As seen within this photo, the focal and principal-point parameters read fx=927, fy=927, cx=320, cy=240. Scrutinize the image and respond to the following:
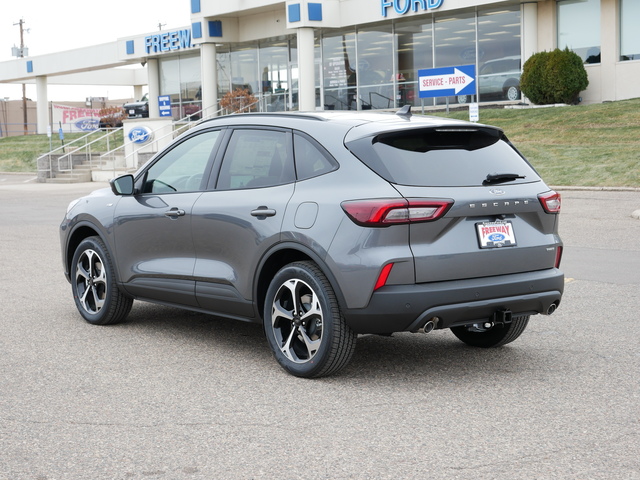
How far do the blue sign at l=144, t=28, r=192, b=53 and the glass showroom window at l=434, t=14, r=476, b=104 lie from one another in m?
14.3

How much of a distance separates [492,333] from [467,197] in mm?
1472

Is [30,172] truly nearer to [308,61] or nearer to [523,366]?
[308,61]

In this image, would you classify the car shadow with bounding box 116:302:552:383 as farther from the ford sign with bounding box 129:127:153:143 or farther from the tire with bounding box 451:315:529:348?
the ford sign with bounding box 129:127:153:143

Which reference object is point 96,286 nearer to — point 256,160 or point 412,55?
point 256,160

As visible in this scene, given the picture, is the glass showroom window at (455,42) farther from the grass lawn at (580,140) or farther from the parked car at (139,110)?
the parked car at (139,110)

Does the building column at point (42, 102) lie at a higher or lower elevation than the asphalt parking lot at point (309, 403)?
higher

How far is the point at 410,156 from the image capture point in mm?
5742

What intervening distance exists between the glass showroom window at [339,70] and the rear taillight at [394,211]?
1372 inches

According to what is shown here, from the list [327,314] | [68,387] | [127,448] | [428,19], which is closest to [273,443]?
[127,448]

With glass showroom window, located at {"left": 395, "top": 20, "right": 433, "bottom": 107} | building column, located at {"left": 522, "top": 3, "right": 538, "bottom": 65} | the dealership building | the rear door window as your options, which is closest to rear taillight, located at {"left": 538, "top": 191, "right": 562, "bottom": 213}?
the rear door window

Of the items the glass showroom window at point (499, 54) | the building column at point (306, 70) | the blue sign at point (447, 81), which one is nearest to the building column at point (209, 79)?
the building column at point (306, 70)

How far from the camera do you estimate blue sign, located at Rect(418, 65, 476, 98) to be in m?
27.0

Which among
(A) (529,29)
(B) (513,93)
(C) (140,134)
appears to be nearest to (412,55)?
(B) (513,93)

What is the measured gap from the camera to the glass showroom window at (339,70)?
132 feet
